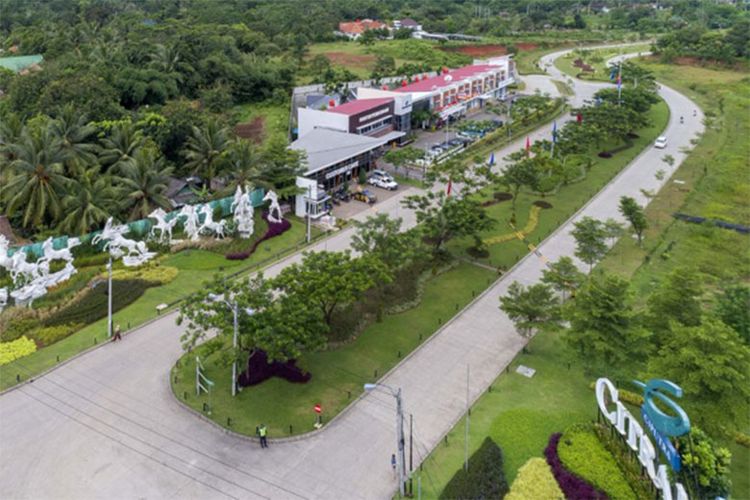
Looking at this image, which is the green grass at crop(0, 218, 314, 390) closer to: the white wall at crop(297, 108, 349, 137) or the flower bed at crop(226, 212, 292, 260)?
the flower bed at crop(226, 212, 292, 260)

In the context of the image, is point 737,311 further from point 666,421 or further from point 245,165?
point 245,165

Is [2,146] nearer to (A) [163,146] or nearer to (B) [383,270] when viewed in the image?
(A) [163,146]

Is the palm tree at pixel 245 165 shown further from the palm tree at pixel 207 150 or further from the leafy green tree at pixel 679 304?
the leafy green tree at pixel 679 304

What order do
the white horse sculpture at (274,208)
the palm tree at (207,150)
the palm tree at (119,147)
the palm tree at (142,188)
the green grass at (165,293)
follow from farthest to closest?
the palm tree at (207,150)
the palm tree at (119,147)
the white horse sculpture at (274,208)
the palm tree at (142,188)
the green grass at (165,293)

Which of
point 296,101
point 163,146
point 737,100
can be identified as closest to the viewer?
point 163,146

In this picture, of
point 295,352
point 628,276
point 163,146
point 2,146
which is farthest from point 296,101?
point 295,352

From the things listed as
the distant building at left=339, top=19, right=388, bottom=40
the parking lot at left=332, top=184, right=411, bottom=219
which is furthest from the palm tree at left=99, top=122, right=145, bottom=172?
the distant building at left=339, top=19, right=388, bottom=40

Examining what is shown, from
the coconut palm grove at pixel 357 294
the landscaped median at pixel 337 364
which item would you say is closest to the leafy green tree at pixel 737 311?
the coconut palm grove at pixel 357 294
